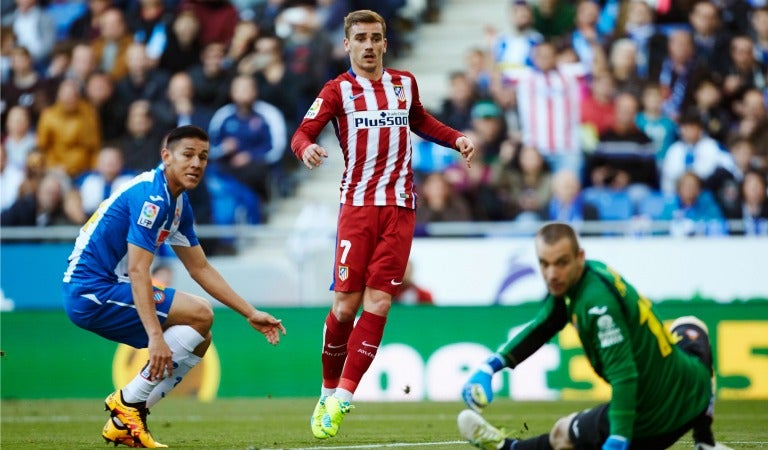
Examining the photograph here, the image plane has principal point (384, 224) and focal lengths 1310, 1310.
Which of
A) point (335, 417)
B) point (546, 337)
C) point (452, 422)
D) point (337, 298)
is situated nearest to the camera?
point (546, 337)

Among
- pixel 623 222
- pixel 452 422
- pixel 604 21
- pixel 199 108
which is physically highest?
pixel 604 21

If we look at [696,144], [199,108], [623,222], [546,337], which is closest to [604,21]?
[696,144]

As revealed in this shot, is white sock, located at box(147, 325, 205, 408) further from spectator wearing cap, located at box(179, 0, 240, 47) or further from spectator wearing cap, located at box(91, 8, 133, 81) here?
spectator wearing cap, located at box(91, 8, 133, 81)

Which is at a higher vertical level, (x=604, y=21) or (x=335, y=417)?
(x=604, y=21)

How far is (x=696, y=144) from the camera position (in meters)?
16.4

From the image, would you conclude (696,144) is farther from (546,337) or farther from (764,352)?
(546,337)

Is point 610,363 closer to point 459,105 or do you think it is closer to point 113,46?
point 459,105

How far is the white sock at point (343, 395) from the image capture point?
338 inches

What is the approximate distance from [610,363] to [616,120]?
10970 millimetres

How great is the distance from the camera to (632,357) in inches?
242

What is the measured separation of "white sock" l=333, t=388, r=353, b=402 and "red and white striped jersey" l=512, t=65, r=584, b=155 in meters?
8.81

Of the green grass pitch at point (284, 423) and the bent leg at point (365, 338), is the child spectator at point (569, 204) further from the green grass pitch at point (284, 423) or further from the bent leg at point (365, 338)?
the bent leg at point (365, 338)

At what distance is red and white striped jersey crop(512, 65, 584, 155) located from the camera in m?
17.0

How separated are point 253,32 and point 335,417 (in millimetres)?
11244
